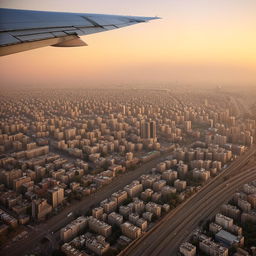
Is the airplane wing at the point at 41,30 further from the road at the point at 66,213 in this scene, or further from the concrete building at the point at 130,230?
the road at the point at 66,213

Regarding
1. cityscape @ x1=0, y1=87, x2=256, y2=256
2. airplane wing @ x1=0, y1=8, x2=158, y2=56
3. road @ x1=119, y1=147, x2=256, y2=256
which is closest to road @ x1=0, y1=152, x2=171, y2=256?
cityscape @ x1=0, y1=87, x2=256, y2=256

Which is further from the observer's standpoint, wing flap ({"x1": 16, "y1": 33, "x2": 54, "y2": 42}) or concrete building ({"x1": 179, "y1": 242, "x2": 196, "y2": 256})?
concrete building ({"x1": 179, "y1": 242, "x2": 196, "y2": 256})

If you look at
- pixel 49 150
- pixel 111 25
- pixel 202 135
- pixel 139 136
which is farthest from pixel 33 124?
pixel 111 25

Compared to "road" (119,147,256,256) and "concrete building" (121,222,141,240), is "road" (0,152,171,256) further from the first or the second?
"road" (119,147,256,256)

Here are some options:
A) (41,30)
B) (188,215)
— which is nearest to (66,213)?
(188,215)

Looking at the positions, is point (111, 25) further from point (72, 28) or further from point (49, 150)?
point (49, 150)

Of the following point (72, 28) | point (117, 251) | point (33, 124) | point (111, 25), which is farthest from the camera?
point (33, 124)
